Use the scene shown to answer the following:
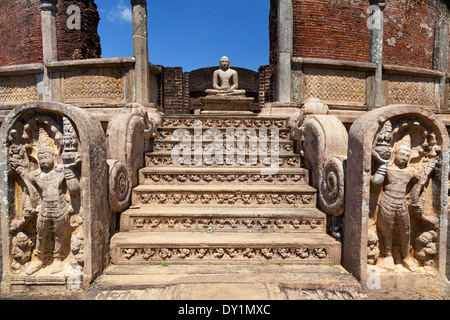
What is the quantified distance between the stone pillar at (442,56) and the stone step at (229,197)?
5759 mm

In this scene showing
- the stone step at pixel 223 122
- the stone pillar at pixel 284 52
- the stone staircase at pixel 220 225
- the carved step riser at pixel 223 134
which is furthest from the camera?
the stone pillar at pixel 284 52

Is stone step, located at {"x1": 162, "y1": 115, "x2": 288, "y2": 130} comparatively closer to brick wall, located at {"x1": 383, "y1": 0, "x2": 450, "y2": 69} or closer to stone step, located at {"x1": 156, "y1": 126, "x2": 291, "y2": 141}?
stone step, located at {"x1": 156, "y1": 126, "x2": 291, "y2": 141}

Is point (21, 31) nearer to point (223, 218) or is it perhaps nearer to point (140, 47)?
point (140, 47)

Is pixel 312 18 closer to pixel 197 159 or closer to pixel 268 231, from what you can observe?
pixel 197 159

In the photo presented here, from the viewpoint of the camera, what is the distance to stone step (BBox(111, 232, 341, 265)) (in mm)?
2719

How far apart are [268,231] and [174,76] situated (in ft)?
37.8

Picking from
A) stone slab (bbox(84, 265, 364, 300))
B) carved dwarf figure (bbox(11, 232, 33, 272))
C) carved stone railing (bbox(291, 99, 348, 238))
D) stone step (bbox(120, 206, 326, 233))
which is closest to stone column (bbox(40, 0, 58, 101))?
carved dwarf figure (bbox(11, 232, 33, 272))

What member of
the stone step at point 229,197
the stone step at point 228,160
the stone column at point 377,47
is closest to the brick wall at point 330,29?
the stone column at point 377,47

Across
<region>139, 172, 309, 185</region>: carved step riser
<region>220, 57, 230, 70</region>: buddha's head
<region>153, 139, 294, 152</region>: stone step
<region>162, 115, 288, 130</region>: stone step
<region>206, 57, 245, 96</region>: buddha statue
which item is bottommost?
<region>139, 172, 309, 185</region>: carved step riser

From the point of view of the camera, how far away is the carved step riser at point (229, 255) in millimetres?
2725

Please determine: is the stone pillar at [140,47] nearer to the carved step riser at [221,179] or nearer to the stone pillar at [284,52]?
the carved step riser at [221,179]

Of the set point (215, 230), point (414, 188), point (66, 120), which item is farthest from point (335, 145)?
point (66, 120)

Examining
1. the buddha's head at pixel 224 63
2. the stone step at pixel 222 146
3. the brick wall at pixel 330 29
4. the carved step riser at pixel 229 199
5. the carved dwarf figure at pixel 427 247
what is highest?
the brick wall at pixel 330 29

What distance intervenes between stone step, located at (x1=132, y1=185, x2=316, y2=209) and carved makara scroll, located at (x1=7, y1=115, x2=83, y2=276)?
102 centimetres
